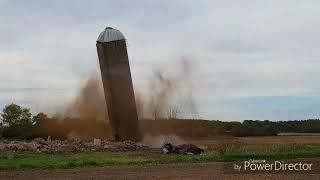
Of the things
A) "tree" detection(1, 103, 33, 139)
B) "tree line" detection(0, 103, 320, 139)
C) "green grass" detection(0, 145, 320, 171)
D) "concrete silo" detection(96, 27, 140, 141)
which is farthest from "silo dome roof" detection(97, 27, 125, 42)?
"tree" detection(1, 103, 33, 139)

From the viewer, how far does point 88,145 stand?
55.1 meters

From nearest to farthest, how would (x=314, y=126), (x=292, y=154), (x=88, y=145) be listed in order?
(x=292, y=154)
(x=88, y=145)
(x=314, y=126)

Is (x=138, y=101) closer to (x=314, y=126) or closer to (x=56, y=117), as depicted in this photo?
(x=56, y=117)

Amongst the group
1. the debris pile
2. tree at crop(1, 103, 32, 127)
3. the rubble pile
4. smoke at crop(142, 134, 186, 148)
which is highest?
tree at crop(1, 103, 32, 127)

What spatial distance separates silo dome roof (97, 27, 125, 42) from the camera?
55906mm

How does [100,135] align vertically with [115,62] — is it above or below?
below

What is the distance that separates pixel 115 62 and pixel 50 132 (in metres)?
17.5

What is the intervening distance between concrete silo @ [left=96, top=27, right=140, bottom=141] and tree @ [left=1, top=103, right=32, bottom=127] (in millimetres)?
25589

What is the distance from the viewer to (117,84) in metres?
56.7

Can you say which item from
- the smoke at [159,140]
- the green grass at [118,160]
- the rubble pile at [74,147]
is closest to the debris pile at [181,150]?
the green grass at [118,160]

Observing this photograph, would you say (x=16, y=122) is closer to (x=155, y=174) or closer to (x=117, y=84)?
(x=117, y=84)

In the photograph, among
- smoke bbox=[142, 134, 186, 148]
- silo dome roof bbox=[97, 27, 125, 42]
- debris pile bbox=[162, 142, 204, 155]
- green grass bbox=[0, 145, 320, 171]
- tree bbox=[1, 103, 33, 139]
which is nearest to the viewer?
green grass bbox=[0, 145, 320, 171]

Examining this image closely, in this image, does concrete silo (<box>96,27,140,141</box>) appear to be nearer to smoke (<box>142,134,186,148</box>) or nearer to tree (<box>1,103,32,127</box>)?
smoke (<box>142,134,186,148</box>)

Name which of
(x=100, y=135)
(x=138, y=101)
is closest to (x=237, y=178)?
(x=138, y=101)
